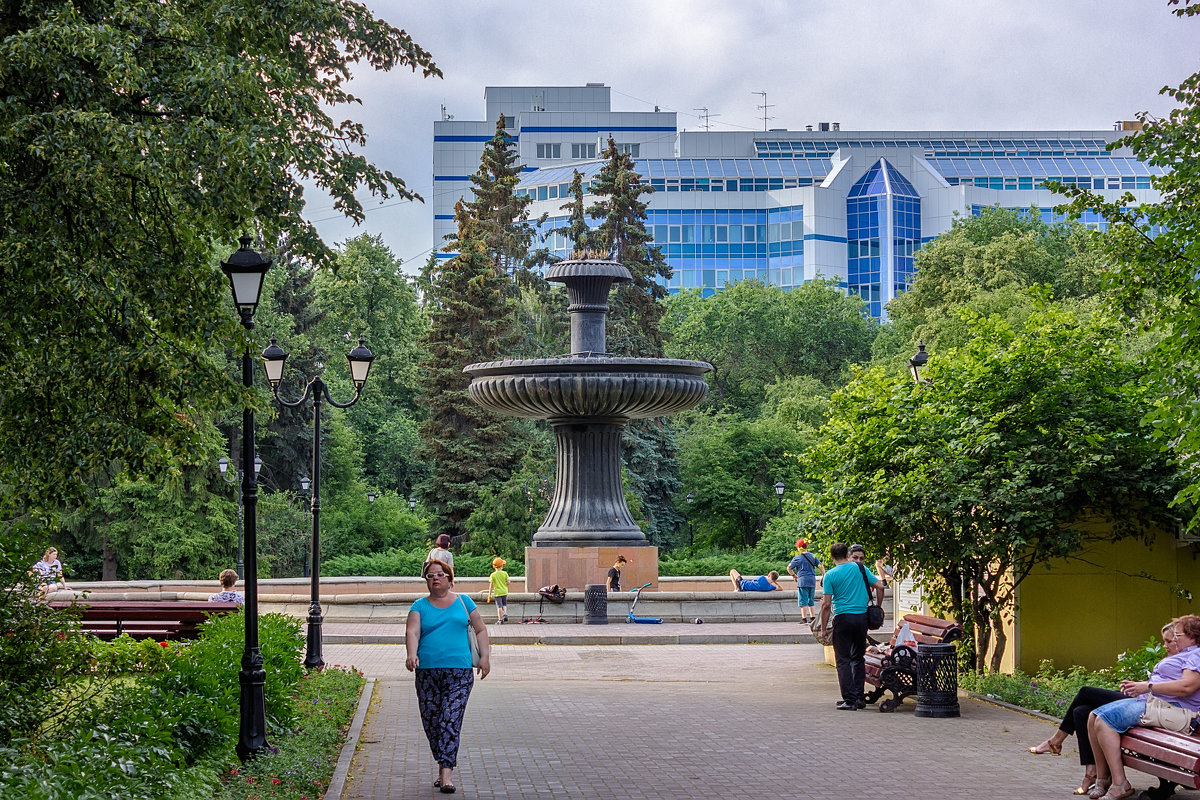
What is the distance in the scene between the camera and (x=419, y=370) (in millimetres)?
48938

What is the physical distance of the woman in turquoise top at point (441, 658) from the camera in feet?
30.0

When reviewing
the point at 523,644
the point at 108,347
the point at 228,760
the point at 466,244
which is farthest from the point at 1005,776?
the point at 466,244

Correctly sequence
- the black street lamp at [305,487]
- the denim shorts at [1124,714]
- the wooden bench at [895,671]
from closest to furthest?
1. the denim shorts at [1124,714]
2. the wooden bench at [895,671]
3. the black street lamp at [305,487]

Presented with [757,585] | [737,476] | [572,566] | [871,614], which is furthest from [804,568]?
[737,476]

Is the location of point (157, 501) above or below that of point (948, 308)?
below

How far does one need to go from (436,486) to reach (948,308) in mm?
20756

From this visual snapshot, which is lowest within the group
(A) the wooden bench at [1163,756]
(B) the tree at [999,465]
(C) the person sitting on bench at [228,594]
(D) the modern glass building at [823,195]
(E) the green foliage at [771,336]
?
(A) the wooden bench at [1163,756]

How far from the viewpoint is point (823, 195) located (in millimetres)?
108188

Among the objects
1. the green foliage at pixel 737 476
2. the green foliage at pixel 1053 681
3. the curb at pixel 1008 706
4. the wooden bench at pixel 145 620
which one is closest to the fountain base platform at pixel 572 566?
the wooden bench at pixel 145 620

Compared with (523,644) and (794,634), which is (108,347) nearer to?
(523,644)

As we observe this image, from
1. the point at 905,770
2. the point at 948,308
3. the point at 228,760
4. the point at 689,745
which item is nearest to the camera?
the point at 228,760

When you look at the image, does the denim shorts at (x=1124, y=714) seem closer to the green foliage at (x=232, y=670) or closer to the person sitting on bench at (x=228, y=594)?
the green foliage at (x=232, y=670)

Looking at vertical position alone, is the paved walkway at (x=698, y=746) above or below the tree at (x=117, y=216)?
below

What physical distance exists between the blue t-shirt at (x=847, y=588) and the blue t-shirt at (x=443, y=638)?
478 cm
